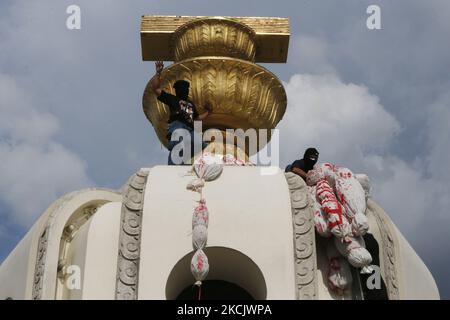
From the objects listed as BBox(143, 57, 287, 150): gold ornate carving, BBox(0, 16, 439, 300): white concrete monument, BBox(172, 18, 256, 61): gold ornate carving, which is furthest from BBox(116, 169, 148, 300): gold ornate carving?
BBox(172, 18, 256, 61): gold ornate carving

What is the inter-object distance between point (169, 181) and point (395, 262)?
2.46 metres

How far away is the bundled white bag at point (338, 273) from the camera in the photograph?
8305 mm

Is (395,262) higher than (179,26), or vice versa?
(179,26)

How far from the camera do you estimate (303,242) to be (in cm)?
830

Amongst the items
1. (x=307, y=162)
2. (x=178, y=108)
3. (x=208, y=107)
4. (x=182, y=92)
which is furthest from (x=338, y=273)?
(x=208, y=107)

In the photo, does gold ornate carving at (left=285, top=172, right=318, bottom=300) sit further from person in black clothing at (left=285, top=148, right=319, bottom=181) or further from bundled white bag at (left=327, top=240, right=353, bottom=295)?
person in black clothing at (left=285, top=148, right=319, bottom=181)

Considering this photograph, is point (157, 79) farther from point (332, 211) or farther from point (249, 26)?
point (332, 211)

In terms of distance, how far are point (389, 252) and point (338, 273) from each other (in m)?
0.74

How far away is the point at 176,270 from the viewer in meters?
8.22

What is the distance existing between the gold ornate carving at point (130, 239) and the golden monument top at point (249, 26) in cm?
441

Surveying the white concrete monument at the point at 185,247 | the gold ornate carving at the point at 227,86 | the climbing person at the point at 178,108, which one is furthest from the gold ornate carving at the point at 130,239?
the gold ornate carving at the point at 227,86

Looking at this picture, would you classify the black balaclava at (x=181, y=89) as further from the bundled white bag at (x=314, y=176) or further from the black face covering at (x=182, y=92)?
the bundled white bag at (x=314, y=176)

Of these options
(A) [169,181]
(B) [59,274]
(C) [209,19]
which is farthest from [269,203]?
(C) [209,19]
